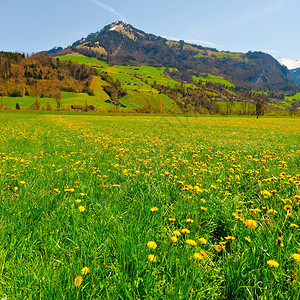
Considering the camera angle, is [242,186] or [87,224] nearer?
[87,224]

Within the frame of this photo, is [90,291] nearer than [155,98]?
Yes

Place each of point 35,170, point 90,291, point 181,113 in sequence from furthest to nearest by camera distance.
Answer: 1. point 181,113
2. point 35,170
3. point 90,291

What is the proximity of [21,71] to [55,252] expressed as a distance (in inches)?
9124

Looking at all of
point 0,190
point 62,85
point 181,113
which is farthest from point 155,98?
point 0,190

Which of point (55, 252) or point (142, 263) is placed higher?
point (142, 263)

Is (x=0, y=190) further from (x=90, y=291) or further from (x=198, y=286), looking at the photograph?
(x=198, y=286)

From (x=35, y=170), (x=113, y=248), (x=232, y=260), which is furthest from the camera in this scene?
(x=35, y=170)

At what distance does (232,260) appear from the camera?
199 cm

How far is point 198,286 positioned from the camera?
176cm

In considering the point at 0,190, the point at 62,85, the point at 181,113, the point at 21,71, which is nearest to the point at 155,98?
the point at 62,85

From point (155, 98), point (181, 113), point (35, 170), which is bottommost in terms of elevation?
point (35, 170)

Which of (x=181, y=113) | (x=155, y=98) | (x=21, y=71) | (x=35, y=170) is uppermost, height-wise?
(x=21, y=71)

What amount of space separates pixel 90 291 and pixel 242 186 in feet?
13.3

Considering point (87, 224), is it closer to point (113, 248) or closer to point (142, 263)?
point (113, 248)
